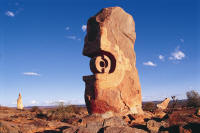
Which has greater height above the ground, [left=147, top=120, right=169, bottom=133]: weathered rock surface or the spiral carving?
the spiral carving

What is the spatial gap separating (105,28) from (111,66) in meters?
1.73

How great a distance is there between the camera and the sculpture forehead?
8.35m

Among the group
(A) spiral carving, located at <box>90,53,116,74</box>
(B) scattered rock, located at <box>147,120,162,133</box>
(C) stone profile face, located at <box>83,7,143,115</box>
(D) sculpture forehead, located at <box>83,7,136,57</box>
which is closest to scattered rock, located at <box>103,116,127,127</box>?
(B) scattered rock, located at <box>147,120,162,133</box>

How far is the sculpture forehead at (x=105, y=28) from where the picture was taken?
8352 mm

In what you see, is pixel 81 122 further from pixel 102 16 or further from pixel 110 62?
pixel 102 16

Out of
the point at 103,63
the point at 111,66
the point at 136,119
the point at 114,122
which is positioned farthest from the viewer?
the point at 111,66

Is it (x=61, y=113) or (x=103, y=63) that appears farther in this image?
(x=61, y=113)

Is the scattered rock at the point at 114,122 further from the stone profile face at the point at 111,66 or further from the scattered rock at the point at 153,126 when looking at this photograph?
the stone profile face at the point at 111,66

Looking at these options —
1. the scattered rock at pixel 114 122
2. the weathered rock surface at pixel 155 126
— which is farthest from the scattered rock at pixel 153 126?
the scattered rock at pixel 114 122

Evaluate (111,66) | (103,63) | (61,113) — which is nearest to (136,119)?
(111,66)

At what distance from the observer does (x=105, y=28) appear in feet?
27.6

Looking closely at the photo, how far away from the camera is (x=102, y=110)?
8039 mm

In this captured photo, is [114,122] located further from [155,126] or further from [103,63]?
[103,63]

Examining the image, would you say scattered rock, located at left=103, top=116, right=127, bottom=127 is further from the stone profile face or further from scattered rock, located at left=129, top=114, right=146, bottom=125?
the stone profile face
